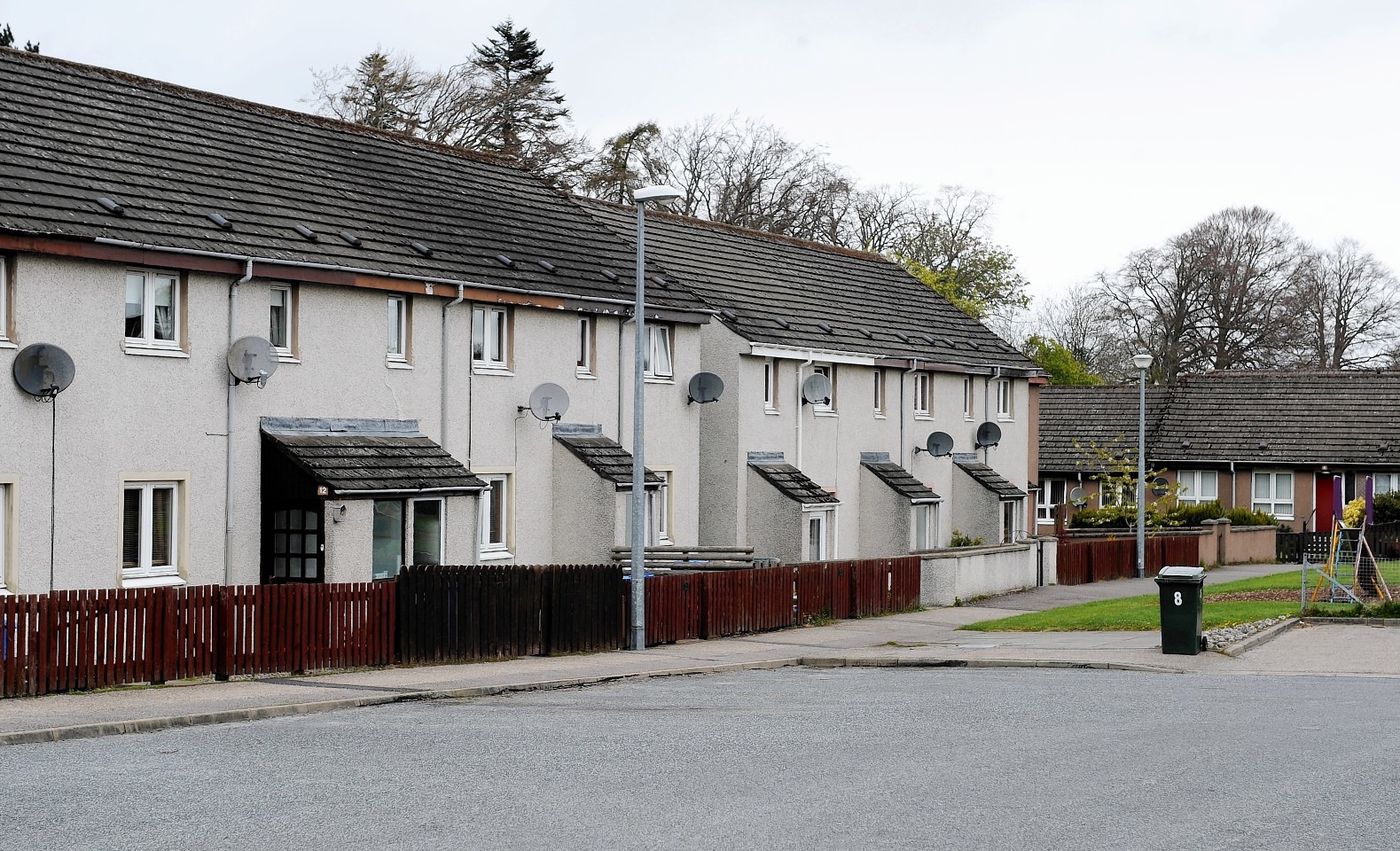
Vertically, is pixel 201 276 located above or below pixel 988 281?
below

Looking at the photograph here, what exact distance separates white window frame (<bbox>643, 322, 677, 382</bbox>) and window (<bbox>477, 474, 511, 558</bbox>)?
14.5 feet

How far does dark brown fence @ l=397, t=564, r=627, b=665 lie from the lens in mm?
20641

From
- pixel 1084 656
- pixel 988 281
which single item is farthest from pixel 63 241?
pixel 988 281

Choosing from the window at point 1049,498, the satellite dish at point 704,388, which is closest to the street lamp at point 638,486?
the satellite dish at point 704,388

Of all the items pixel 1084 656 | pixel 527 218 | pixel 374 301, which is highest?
pixel 527 218

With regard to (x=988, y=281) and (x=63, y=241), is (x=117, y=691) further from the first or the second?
(x=988, y=281)

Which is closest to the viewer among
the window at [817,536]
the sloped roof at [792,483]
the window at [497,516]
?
the window at [497,516]

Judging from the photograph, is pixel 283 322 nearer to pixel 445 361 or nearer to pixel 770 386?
pixel 445 361

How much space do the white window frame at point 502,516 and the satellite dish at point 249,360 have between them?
5.30 metres

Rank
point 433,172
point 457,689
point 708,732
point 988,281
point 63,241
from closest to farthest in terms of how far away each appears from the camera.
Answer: point 708,732, point 457,689, point 63,241, point 433,172, point 988,281

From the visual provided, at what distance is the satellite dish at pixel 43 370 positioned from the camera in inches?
760

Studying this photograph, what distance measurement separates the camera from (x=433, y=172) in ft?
101

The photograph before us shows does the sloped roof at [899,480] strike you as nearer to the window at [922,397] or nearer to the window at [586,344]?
the window at [922,397]

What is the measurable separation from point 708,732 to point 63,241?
10.8m
